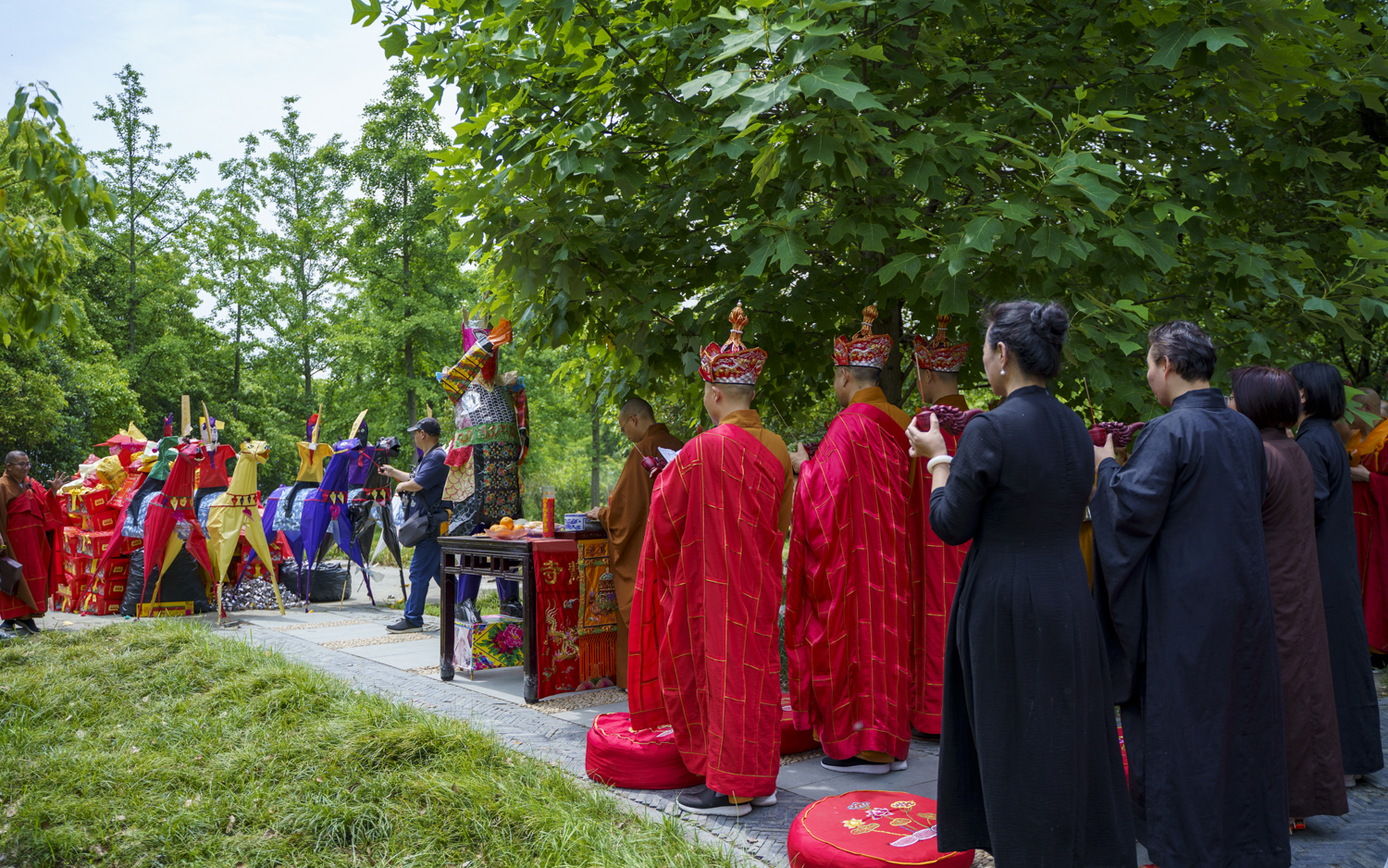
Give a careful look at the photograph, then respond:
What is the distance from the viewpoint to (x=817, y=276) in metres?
5.90

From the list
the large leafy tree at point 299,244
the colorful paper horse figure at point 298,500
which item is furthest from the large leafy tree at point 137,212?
the colorful paper horse figure at point 298,500

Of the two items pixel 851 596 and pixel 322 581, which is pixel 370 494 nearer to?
pixel 322 581

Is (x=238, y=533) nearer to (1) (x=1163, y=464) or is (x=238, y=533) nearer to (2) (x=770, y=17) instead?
(2) (x=770, y=17)

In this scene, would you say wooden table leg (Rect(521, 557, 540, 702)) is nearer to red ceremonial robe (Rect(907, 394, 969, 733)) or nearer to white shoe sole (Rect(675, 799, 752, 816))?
white shoe sole (Rect(675, 799, 752, 816))

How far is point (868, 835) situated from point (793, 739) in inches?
63.0

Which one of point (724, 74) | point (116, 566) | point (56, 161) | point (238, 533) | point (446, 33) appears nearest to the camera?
point (724, 74)

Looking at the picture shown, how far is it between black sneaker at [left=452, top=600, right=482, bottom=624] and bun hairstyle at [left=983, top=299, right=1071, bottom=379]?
495 cm

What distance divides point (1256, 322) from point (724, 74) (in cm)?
385

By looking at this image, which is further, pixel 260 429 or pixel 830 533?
pixel 260 429

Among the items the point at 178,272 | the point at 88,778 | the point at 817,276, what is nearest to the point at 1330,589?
the point at 817,276

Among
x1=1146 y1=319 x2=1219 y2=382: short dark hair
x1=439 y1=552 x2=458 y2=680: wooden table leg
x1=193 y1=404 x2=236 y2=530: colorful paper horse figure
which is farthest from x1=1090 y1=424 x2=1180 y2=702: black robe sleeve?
x1=193 y1=404 x2=236 y2=530: colorful paper horse figure

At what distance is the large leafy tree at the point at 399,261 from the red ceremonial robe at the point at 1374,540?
55.9 ft

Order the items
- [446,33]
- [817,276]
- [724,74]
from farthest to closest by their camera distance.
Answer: [817,276] < [446,33] < [724,74]

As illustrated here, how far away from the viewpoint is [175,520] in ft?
31.4
